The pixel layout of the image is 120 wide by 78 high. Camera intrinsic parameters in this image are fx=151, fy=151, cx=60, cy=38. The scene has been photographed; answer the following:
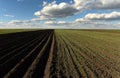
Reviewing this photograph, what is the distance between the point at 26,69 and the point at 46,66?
1.35m

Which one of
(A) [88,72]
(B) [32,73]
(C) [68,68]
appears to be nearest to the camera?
(B) [32,73]

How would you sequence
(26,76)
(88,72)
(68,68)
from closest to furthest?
(26,76) → (88,72) → (68,68)

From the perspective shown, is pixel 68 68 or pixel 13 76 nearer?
pixel 13 76

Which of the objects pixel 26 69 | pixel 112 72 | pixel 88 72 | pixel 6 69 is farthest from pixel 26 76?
pixel 112 72

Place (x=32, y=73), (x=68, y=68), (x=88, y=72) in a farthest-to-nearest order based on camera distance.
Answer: (x=68, y=68), (x=88, y=72), (x=32, y=73)

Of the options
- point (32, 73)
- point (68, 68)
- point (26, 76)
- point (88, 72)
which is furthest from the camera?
point (68, 68)

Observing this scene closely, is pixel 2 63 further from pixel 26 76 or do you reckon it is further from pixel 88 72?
pixel 88 72

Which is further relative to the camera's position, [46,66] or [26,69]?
[46,66]

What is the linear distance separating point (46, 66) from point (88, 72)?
2.69 m

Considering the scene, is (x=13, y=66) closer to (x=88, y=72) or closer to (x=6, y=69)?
(x=6, y=69)

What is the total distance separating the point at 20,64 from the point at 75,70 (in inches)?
145

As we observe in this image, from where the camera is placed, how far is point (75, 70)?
29.7 feet

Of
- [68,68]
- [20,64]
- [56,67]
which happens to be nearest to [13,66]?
[20,64]

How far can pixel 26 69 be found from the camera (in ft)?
29.5
